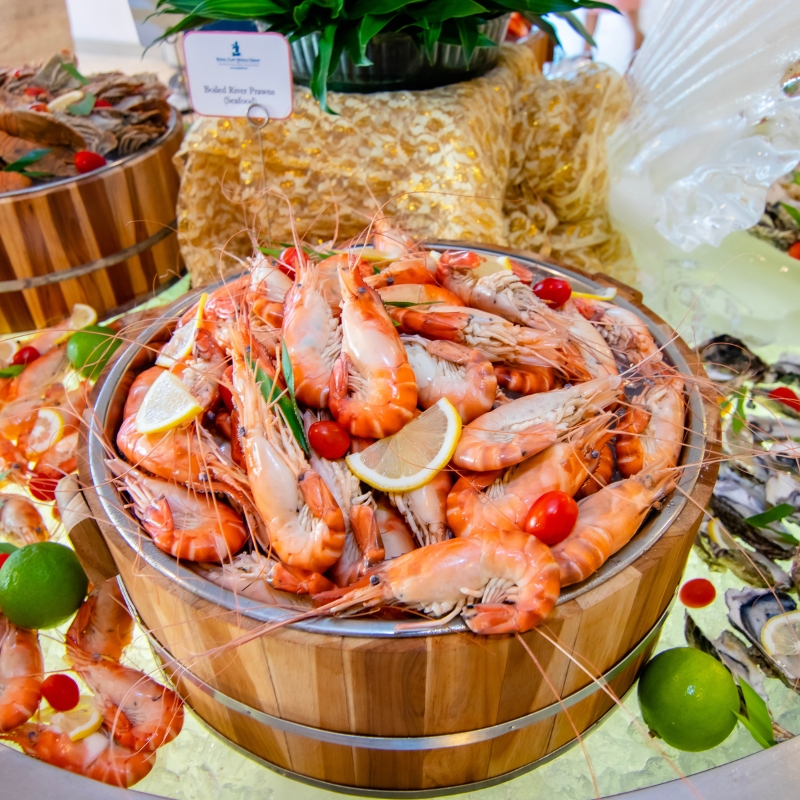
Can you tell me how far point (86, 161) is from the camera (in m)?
2.21

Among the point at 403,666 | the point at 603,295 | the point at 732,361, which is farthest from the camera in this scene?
the point at 732,361

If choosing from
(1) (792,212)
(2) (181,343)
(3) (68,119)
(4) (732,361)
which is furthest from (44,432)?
(1) (792,212)

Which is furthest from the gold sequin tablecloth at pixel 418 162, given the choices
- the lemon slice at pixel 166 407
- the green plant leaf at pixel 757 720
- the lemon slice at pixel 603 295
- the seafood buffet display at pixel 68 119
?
the green plant leaf at pixel 757 720

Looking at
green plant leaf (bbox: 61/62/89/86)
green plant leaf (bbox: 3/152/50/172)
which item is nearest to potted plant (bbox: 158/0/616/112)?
green plant leaf (bbox: 3/152/50/172)

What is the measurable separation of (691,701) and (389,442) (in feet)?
2.28

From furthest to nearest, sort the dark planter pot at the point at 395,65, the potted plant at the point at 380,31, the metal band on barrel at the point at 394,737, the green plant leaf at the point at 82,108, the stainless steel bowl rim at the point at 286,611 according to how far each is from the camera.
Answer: the green plant leaf at the point at 82,108
the dark planter pot at the point at 395,65
the potted plant at the point at 380,31
the metal band on barrel at the point at 394,737
the stainless steel bowl rim at the point at 286,611

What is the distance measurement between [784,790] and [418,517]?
613 mm

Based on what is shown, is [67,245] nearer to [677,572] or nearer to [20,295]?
[20,295]

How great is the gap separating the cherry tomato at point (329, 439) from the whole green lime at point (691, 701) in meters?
0.72

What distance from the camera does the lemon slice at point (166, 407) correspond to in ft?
3.69

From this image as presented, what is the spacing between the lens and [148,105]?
Answer: 8.45 ft

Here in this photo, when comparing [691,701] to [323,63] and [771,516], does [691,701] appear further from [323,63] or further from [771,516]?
[323,63]

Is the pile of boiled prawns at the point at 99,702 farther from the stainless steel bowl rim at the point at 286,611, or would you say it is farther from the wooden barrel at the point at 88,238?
the wooden barrel at the point at 88,238

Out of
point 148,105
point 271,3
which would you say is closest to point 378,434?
point 271,3
